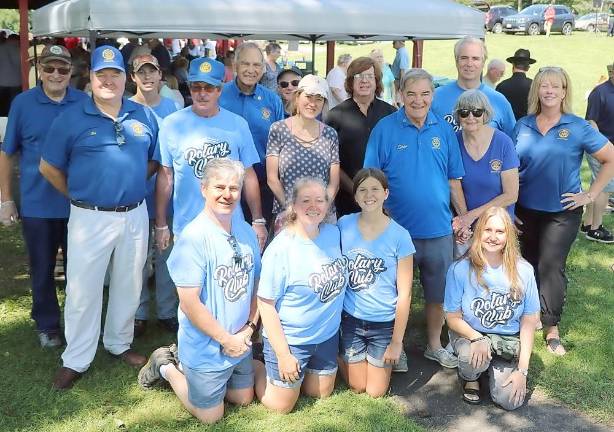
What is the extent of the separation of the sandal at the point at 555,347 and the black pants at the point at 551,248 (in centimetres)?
11

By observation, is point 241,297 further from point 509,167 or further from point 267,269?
point 509,167

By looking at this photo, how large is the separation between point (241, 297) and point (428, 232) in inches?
49.7

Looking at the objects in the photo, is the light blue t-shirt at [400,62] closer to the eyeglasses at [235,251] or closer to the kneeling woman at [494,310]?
the kneeling woman at [494,310]

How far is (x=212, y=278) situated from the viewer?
321cm

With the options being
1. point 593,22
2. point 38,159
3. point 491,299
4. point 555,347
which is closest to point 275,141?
point 38,159

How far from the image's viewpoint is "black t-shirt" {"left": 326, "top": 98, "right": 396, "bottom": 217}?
432 cm

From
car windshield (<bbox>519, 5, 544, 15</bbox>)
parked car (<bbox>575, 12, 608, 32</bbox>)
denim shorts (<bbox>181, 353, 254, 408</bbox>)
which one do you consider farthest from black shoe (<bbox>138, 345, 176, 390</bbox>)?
parked car (<bbox>575, 12, 608, 32</bbox>)

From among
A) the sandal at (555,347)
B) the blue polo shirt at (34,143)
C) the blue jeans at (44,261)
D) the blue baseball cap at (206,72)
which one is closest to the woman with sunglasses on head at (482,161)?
the sandal at (555,347)

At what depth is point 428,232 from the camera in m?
3.88

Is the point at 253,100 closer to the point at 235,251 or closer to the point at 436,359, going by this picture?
the point at 235,251

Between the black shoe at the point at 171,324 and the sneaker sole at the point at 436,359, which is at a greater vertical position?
the black shoe at the point at 171,324

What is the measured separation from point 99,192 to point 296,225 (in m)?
1.11

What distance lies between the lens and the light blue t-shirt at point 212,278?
316 cm

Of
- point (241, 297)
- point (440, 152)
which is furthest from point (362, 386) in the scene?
point (440, 152)
